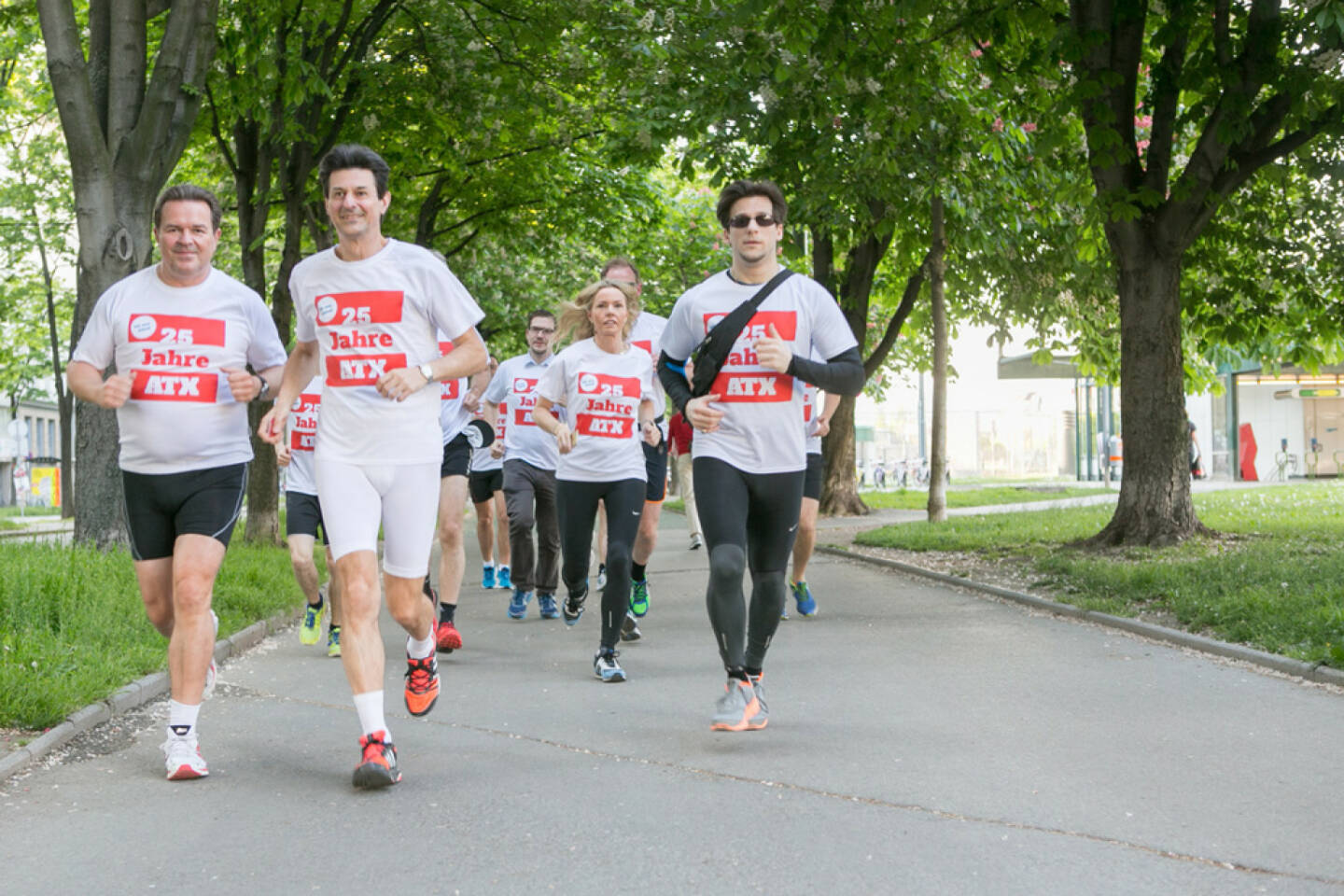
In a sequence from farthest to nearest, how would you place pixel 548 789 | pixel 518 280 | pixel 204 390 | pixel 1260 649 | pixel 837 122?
pixel 518 280, pixel 837 122, pixel 1260 649, pixel 204 390, pixel 548 789

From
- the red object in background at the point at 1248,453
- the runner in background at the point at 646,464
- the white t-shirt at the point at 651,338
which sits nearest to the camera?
the white t-shirt at the point at 651,338

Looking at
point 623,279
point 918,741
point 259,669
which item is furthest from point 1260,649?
point 259,669

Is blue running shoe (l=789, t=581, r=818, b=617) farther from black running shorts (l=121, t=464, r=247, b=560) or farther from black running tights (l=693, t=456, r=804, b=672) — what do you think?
black running shorts (l=121, t=464, r=247, b=560)

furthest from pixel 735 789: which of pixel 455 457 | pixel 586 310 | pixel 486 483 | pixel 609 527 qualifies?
pixel 486 483

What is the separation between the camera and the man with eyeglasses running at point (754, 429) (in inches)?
235

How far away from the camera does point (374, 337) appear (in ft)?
17.4

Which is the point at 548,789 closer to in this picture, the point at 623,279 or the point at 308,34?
the point at 623,279

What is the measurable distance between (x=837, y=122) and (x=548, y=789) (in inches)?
460

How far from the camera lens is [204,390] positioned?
18.0 feet

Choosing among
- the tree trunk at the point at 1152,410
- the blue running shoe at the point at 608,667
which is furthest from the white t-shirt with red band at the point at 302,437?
the tree trunk at the point at 1152,410

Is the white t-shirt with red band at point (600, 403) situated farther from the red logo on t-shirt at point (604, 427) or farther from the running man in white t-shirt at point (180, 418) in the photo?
the running man in white t-shirt at point (180, 418)

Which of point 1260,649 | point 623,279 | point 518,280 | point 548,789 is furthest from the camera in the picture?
point 518,280

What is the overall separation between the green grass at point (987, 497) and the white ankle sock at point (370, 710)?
22.3 metres

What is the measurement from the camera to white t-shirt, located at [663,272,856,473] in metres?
6.00
